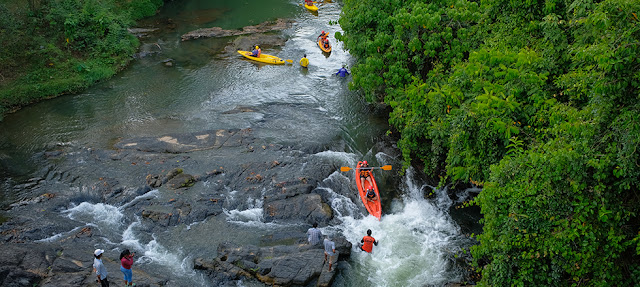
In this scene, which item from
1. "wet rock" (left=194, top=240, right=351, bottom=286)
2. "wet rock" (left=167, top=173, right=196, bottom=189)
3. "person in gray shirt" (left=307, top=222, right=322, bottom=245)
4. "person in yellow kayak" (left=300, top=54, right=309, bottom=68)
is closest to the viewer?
"wet rock" (left=194, top=240, right=351, bottom=286)

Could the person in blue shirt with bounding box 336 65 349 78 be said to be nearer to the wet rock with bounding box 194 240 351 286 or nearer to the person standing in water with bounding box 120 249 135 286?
the wet rock with bounding box 194 240 351 286

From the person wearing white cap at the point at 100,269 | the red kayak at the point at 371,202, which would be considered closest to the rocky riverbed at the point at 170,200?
the person wearing white cap at the point at 100,269

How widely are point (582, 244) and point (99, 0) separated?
29.7 m

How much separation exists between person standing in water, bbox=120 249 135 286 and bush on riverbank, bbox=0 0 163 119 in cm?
1386

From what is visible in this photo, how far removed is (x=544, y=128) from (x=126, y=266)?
10.2 m

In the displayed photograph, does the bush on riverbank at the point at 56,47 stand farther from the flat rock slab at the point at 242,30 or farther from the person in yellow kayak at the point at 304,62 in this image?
the person in yellow kayak at the point at 304,62

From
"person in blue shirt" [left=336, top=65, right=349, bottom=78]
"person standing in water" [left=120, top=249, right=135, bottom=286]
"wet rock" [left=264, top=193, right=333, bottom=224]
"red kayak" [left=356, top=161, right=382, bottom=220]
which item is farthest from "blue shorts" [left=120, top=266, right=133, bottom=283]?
"person in blue shirt" [left=336, top=65, right=349, bottom=78]

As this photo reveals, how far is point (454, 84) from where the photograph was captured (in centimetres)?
1185

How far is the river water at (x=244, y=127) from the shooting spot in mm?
12258

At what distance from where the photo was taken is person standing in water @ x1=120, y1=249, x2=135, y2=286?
9.60 m

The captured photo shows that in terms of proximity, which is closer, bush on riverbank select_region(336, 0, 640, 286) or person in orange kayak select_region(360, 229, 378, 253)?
bush on riverbank select_region(336, 0, 640, 286)

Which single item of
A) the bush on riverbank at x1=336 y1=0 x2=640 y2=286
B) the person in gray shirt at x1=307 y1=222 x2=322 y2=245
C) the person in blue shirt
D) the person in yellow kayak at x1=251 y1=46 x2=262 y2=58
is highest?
the bush on riverbank at x1=336 y1=0 x2=640 y2=286

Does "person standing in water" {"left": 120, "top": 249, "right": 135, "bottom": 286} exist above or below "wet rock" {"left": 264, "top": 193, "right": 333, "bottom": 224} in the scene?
above

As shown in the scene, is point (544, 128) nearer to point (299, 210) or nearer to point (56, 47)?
point (299, 210)
